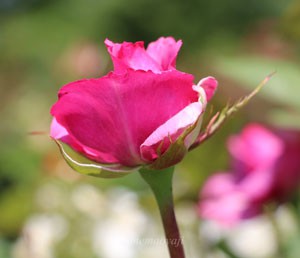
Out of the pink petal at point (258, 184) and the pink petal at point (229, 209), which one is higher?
the pink petal at point (258, 184)

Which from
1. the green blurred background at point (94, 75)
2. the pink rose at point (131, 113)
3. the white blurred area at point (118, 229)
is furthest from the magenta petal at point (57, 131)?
the white blurred area at point (118, 229)

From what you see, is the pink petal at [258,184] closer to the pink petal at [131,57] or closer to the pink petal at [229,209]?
the pink petal at [229,209]

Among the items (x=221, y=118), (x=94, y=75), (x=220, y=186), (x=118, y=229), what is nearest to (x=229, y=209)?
(x=220, y=186)

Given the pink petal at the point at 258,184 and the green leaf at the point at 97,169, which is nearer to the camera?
the green leaf at the point at 97,169

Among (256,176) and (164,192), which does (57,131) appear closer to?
(164,192)

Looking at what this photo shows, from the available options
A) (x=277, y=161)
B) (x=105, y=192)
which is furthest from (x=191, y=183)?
(x=277, y=161)

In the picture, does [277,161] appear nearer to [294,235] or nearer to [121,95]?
[294,235]
